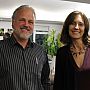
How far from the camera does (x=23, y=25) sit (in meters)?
→ 1.76

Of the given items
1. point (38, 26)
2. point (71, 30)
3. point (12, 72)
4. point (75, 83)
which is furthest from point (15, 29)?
point (38, 26)

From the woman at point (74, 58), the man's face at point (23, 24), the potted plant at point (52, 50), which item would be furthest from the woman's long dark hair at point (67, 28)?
the man's face at point (23, 24)

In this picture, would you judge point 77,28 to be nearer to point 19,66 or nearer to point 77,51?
point 77,51

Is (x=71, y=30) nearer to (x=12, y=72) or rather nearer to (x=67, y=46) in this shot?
(x=67, y=46)

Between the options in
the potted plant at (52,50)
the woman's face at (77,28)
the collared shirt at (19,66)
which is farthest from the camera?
the potted plant at (52,50)

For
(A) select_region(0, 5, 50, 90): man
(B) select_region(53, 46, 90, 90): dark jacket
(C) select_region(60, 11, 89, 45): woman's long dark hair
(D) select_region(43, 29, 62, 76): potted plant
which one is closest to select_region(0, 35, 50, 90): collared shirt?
(A) select_region(0, 5, 50, 90): man

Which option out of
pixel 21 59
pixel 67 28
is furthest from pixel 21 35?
pixel 67 28

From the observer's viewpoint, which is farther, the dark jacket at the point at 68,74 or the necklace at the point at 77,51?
the necklace at the point at 77,51

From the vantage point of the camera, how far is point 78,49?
1884 mm

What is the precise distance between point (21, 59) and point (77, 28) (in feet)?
1.73

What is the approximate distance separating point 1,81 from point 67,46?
2.14ft

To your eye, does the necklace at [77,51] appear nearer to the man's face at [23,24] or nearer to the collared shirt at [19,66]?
the collared shirt at [19,66]

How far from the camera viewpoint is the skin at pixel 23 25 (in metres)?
1.76

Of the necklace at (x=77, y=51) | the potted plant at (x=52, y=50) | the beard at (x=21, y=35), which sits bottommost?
the potted plant at (x=52, y=50)
